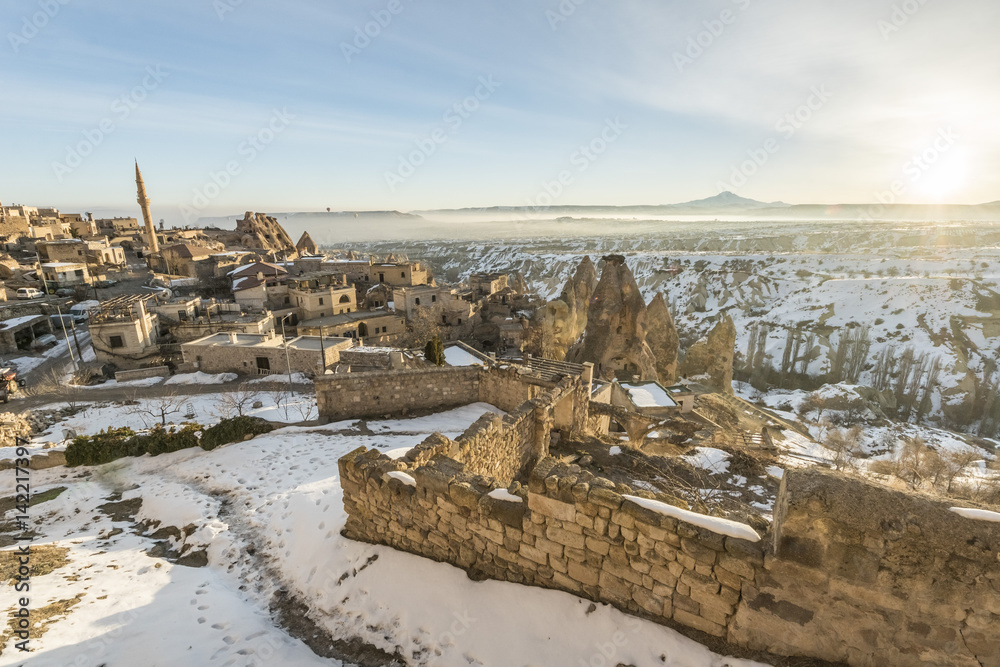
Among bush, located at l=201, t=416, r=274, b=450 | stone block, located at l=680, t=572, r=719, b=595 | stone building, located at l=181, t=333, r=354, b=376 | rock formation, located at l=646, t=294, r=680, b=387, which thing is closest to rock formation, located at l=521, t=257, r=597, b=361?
rock formation, located at l=646, t=294, r=680, b=387

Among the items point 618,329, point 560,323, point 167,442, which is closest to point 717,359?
point 618,329

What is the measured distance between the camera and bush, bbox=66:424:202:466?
12570mm

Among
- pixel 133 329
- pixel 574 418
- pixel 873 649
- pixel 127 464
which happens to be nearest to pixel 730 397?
pixel 574 418

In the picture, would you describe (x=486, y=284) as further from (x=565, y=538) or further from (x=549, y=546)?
(x=565, y=538)

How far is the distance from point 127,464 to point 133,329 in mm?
25507

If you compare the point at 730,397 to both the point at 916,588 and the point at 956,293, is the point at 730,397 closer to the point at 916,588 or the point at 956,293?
the point at 916,588

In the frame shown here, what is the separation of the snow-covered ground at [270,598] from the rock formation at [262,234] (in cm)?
7552

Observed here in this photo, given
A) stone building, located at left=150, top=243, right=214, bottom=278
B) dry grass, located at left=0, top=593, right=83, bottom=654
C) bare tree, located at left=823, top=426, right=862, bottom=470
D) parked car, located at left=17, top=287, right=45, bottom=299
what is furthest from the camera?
stone building, located at left=150, top=243, right=214, bottom=278

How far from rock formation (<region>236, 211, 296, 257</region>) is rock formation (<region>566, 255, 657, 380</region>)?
6159 centimetres

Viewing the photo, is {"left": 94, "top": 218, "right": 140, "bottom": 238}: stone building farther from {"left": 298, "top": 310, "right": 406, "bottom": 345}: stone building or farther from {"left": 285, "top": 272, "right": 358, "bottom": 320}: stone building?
{"left": 298, "top": 310, "right": 406, "bottom": 345}: stone building

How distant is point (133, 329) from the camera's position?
31.2 meters

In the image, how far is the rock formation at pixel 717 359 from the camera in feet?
133

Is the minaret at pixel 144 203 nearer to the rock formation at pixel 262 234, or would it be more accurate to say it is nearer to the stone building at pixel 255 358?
the rock formation at pixel 262 234

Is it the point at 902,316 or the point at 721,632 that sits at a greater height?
the point at 721,632
